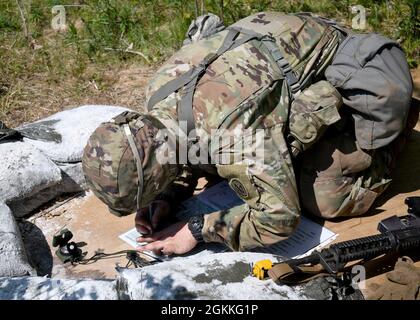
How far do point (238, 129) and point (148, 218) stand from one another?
0.85 meters

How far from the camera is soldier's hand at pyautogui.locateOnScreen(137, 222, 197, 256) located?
3250mm

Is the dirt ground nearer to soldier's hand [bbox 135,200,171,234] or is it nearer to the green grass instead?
soldier's hand [bbox 135,200,171,234]

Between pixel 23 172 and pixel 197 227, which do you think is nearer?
pixel 197 227

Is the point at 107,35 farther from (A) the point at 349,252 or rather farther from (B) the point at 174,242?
(A) the point at 349,252

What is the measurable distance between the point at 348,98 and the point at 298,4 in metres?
2.61

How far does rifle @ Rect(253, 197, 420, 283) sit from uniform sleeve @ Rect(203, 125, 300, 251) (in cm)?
23

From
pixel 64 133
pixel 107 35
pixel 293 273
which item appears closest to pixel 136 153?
pixel 293 273

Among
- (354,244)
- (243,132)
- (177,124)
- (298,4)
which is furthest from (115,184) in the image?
(298,4)

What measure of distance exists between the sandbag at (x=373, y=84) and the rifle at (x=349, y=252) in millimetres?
436

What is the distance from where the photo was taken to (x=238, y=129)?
9.48 feet

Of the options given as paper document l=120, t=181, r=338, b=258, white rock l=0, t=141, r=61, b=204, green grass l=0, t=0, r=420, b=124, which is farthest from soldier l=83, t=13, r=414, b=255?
green grass l=0, t=0, r=420, b=124

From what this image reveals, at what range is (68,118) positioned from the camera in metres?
4.09

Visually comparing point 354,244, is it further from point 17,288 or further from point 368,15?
point 368,15

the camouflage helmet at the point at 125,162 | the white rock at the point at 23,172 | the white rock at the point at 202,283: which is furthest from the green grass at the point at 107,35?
the white rock at the point at 202,283
